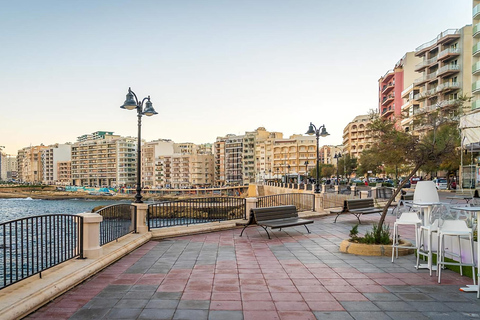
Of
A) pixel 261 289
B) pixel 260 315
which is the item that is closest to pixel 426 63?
pixel 261 289

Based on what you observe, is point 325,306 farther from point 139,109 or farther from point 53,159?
point 53,159

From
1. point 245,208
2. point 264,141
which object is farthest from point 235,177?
point 245,208

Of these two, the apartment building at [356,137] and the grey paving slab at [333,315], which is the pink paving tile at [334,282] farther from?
the apartment building at [356,137]

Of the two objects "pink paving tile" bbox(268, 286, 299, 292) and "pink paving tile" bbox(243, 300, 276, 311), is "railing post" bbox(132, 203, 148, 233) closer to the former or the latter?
"pink paving tile" bbox(268, 286, 299, 292)

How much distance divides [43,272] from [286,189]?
48.8 metres

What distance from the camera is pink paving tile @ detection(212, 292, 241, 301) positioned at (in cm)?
520

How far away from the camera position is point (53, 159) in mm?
165875

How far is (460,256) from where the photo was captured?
618 cm

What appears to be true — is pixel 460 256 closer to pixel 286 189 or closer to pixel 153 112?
pixel 153 112

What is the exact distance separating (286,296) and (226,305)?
930 mm

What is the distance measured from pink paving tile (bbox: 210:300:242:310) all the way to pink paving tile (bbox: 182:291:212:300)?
0.84 feet

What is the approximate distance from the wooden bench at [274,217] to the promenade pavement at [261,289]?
1.71 metres

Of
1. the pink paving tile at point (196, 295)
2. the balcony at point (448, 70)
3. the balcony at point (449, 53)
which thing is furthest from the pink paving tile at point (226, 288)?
the balcony at point (449, 53)

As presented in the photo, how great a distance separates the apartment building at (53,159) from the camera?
165000 millimetres
